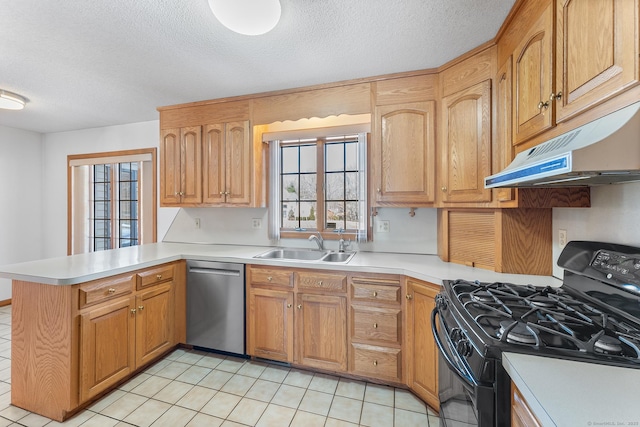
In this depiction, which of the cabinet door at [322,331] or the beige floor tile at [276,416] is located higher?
the cabinet door at [322,331]

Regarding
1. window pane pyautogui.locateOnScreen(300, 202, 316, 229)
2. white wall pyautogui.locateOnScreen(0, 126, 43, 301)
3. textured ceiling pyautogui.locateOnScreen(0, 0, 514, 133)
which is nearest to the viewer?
textured ceiling pyautogui.locateOnScreen(0, 0, 514, 133)

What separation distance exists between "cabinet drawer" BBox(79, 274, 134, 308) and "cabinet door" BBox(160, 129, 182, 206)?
3.53 feet

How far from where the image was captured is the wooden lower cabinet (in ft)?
5.42

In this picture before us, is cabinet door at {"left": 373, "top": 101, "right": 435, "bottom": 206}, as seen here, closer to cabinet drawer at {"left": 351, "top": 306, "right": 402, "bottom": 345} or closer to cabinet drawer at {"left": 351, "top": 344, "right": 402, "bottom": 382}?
cabinet drawer at {"left": 351, "top": 306, "right": 402, "bottom": 345}

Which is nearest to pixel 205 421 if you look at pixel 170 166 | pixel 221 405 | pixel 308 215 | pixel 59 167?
pixel 221 405

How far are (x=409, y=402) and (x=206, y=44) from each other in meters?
2.62

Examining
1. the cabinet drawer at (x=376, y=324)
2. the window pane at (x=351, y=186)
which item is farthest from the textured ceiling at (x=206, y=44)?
the cabinet drawer at (x=376, y=324)

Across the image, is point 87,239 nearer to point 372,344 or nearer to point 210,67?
point 210,67

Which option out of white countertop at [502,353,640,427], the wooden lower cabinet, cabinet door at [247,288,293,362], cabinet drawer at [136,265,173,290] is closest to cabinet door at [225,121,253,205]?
cabinet drawer at [136,265,173,290]

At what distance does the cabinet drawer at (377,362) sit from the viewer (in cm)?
193

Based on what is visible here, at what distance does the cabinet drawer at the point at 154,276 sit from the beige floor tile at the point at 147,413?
2.49ft

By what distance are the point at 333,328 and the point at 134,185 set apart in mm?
3084

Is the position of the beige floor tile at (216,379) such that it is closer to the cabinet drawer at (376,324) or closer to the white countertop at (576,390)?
the cabinet drawer at (376,324)

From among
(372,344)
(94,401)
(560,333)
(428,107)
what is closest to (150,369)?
(94,401)
